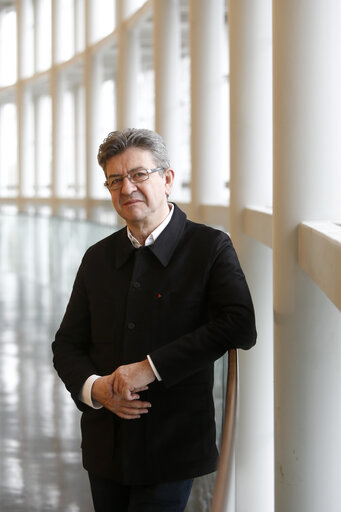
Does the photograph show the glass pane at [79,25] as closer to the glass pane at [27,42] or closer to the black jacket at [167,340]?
the glass pane at [27,42]

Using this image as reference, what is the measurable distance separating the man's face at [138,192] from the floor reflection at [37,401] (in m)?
3.84

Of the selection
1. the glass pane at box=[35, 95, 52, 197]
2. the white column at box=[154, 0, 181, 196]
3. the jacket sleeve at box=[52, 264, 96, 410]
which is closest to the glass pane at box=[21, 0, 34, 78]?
the glass pane at box=[35, 95, 52, 197]

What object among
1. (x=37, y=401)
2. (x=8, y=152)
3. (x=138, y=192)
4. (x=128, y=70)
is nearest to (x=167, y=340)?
(x=138, y=192)

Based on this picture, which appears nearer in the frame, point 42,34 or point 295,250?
point 295,250

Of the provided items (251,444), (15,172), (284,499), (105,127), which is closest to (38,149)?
(15,172)

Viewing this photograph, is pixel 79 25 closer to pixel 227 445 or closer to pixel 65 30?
pixel 65 30

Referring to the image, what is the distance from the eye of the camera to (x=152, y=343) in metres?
2.95

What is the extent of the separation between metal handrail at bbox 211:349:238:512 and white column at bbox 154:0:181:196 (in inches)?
372

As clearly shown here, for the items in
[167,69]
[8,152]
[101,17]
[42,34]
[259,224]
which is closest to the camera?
[259,224]

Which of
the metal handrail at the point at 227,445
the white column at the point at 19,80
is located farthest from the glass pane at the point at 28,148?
the metal handrail at the point at 227,445

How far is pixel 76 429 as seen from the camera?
8203 mm

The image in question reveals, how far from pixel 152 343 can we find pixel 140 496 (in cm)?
53

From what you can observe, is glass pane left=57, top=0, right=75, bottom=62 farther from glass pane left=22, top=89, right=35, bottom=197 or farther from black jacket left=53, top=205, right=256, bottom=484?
black jacket left=53, top=205, right=256, bottom=484

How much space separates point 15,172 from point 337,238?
94.7 ft
